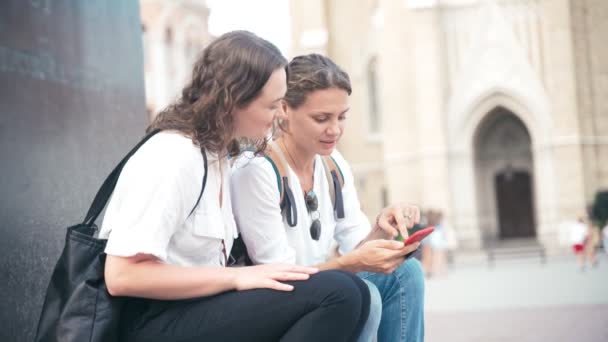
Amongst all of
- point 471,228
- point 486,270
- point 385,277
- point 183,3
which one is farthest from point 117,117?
point 183,3

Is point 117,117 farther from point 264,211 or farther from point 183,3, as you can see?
point 183,3

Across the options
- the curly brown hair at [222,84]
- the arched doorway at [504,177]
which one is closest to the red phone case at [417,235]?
the curly brown hair at [222,84]

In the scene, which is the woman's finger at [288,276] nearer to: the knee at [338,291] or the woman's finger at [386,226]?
the knee at [338,291]

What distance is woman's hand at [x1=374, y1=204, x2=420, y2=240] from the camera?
3143 millimetres

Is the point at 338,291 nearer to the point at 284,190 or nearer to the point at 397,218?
the point at 284,190

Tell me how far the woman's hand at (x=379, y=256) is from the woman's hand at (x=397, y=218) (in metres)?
0.38

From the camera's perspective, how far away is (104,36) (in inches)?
136

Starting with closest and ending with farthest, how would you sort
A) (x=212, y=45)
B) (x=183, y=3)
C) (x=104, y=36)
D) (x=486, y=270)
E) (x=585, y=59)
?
(x=212, y=45), (x=104, y=36), (x=486, y=270), (x=585, y=59), (x=183, y=3)

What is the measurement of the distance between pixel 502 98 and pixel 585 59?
280cm

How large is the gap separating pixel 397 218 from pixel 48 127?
1414 mm

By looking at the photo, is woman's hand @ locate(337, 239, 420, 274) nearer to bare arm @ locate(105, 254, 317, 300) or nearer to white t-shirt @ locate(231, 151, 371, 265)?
white t-shirt @ locate(231, 151, 371, 265)

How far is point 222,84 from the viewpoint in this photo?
2320 mm

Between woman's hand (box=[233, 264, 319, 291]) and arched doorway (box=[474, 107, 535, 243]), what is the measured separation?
25.1 meters

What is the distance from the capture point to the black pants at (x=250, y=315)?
2186 mm
